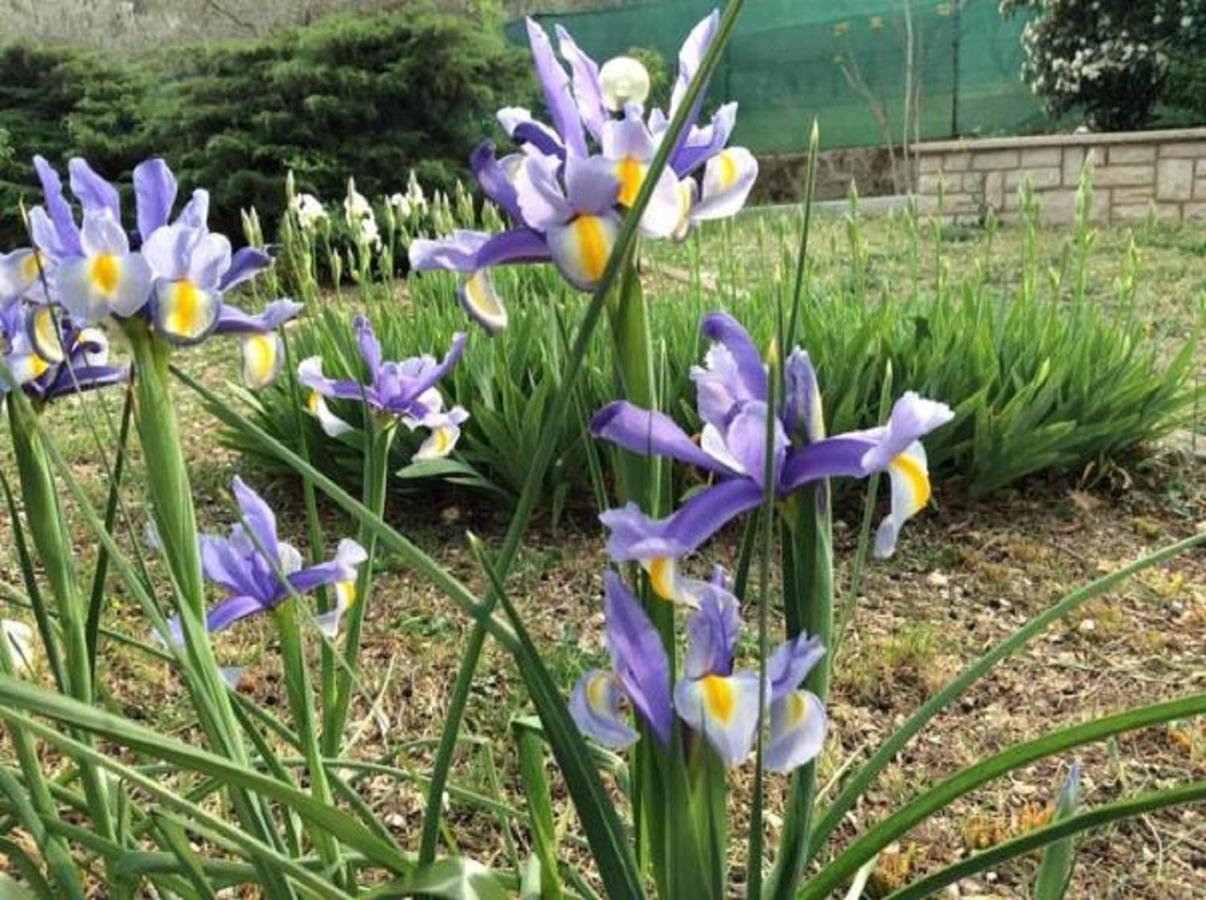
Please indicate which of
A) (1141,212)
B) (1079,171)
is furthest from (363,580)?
(1141,212)

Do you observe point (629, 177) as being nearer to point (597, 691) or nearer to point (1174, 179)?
point (597, 691)

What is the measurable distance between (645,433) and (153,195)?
48 centimetres

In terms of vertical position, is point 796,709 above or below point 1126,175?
above

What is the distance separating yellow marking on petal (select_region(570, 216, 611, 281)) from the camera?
2.41 ft

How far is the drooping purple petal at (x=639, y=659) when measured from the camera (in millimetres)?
745

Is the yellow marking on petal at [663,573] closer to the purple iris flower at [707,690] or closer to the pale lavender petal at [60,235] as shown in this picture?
the purple iris flower at [707,690]

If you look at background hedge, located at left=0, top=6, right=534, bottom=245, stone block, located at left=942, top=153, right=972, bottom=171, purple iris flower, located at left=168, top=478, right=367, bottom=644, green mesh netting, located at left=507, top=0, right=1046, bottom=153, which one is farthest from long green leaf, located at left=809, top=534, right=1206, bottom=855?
green mesh netting, located at left=507, top=0, right=1046, bottom=153

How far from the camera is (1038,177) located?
7.80 metres

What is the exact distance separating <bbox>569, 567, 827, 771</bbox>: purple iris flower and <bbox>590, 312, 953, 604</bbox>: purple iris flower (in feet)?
0.09

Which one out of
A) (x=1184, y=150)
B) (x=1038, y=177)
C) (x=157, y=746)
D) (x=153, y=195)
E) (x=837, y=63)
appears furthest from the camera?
(x=837, y=63)

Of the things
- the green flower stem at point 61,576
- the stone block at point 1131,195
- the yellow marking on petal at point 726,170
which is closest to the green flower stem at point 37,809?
the green flower stem at point 61,576

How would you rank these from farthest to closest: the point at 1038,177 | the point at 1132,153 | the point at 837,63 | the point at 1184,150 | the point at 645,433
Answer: the point at 837,63 < the point at 1038,177 < the point at 1132,153 < the point at 1184,150 < the point at 645,433

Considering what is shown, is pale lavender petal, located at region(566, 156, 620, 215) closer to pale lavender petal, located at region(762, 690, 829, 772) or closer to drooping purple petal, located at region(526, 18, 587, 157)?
drooping purple petal, located at region(526, 18, 587, 157)

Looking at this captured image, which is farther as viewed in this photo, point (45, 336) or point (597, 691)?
point (45, 336)
